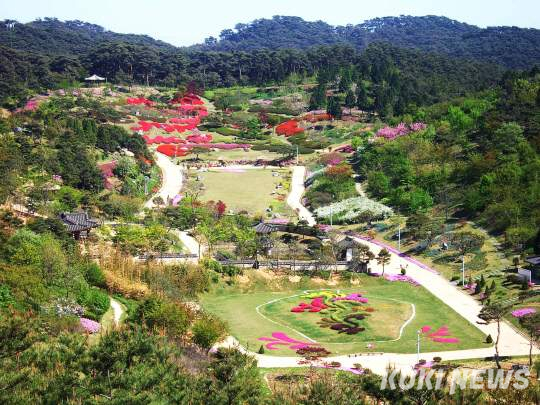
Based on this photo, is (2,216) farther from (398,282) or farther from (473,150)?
(473,150)

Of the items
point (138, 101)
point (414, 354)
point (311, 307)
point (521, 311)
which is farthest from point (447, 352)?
point (138, 101)

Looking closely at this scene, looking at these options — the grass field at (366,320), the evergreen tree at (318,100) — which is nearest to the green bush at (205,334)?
the grass field at (366,320)

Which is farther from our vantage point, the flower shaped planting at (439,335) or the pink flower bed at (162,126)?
the pink flower bed at (162,126)

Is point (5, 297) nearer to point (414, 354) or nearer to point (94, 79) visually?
point (414, 354)

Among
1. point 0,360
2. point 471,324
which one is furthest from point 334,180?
point 0,360

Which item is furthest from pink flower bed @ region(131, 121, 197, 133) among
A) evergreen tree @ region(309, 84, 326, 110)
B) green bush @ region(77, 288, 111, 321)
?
green bush @ region(77, 288, 111, 321)

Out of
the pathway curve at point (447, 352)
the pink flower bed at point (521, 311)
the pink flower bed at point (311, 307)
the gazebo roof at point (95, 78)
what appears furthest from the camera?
the gazebo roof at point (95, 78)

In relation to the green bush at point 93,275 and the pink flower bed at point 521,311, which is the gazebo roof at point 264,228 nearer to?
the green bush at point 93,275
